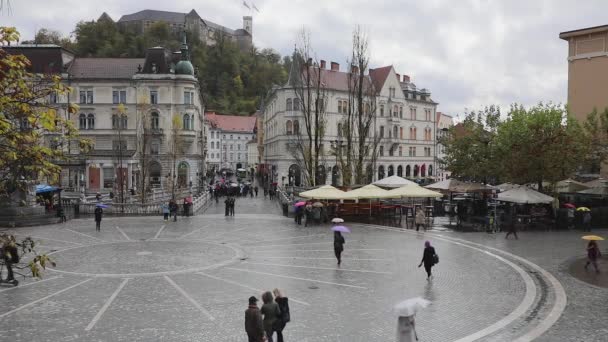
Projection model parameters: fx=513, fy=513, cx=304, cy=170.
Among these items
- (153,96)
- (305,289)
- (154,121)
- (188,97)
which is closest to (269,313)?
(305,289)

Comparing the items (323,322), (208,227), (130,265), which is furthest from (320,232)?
(323,322)

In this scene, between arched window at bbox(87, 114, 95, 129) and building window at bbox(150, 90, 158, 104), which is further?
building window at bbox(150, 90, 158, 104)

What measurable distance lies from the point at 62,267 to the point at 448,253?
15618mm

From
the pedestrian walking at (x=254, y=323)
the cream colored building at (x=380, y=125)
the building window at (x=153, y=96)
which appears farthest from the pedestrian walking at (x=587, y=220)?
the building window at (x=153, y=96)

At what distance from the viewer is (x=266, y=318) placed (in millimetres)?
10508

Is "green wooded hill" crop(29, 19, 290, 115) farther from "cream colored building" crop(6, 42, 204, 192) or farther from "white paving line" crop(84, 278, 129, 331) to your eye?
"white paving line" crop(84, 278, 129, 331)

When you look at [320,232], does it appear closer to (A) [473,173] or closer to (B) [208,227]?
(B) [208,227]

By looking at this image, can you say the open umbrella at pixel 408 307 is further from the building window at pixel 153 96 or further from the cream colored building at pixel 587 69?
the building window at pixel 153 96

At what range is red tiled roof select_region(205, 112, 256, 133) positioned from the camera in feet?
459

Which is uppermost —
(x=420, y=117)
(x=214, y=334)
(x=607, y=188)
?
(x=420, y=117)

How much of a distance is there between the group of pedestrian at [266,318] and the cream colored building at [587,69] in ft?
129

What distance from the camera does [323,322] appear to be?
41.8 ft

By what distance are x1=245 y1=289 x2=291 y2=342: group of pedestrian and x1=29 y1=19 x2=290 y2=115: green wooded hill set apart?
105403 mm

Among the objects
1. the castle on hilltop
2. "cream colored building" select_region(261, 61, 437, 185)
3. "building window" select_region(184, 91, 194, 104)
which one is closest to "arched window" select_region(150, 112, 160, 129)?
"building window" select_region(184, 91, 194, 104)
